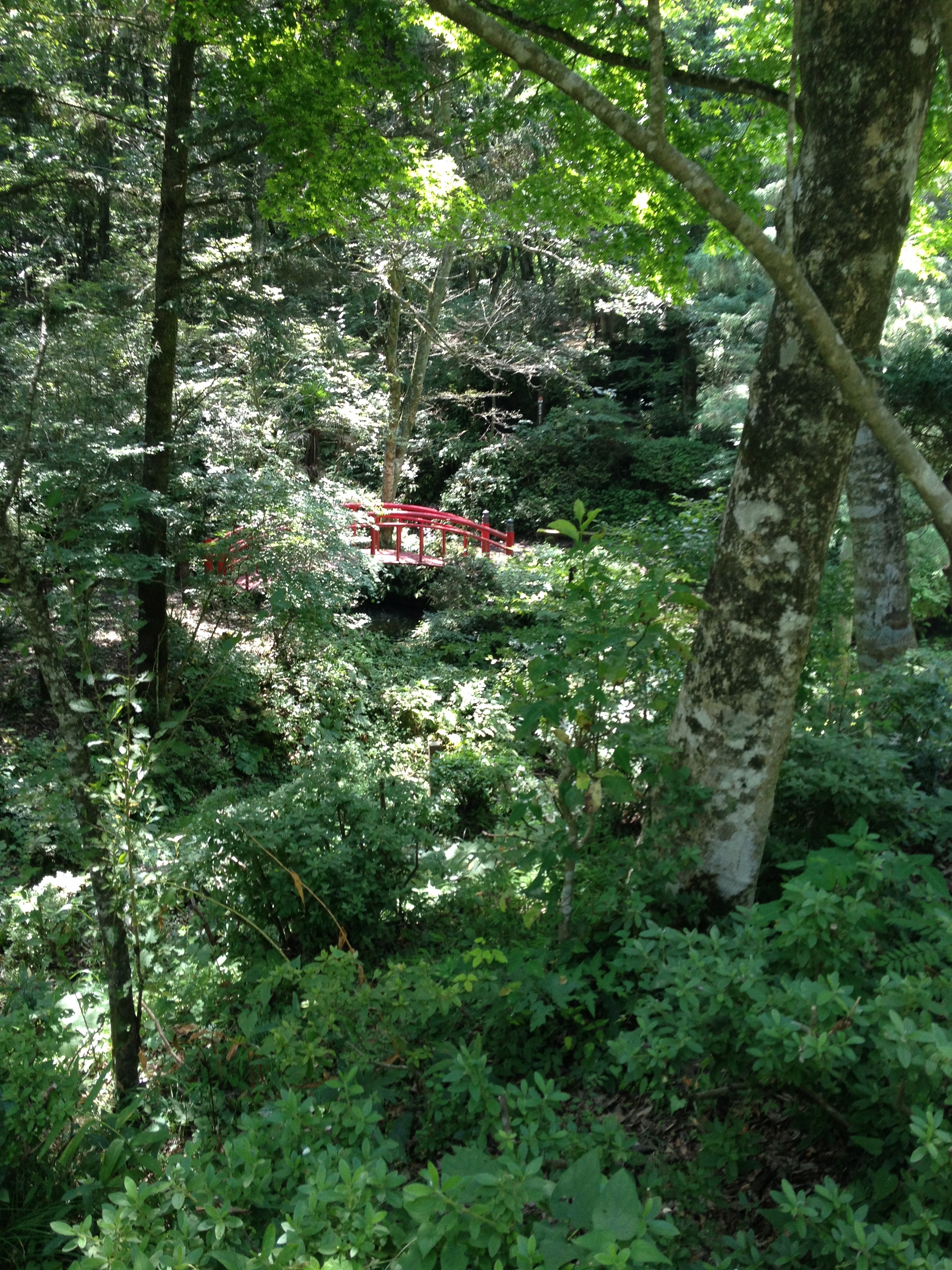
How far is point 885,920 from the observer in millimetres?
2570

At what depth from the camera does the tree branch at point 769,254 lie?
2760mm

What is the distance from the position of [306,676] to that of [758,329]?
11.4m

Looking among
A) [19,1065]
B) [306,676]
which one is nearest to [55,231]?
[306,676]

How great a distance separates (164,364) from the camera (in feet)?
25.1

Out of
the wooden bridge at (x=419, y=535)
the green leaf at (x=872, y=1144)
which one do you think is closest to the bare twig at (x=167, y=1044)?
the green leaf at (x=872, y=1144)

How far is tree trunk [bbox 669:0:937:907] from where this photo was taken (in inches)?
117

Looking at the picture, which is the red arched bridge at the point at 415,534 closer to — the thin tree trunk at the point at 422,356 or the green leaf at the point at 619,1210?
the thin tree trunk at the point at 422,356

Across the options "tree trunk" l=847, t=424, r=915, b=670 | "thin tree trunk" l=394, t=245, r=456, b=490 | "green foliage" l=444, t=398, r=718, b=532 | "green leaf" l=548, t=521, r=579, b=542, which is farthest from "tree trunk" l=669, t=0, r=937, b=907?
"green foliage" l=444, t=398, r=718, b=532

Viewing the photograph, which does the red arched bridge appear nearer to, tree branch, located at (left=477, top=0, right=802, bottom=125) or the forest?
the forest

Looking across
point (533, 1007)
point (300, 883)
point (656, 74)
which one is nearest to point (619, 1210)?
point (533, 1007)

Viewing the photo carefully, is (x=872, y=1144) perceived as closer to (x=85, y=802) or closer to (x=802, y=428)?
(x=802, y=428)

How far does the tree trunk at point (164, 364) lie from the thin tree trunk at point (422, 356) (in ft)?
22.9

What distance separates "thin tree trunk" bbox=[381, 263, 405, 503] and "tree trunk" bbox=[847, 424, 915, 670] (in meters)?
10.2

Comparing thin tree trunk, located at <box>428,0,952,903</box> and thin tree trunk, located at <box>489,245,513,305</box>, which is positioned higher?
thin tree trunk, located at <box>489,245,513,305</box>
